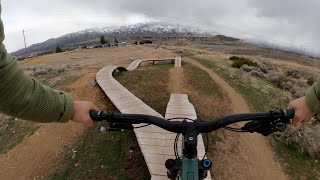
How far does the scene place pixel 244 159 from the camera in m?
9.26

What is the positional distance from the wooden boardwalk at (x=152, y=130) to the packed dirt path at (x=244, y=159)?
49.3 inches

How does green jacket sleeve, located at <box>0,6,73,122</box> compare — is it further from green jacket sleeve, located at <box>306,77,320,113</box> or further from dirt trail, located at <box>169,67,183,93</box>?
dirt trail, located at <box>169,67,183,93</box>

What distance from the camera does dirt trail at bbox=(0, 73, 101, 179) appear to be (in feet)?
29.1

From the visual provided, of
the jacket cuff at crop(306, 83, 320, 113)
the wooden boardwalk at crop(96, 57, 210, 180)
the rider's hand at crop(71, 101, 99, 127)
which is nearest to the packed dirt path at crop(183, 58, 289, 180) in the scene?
the wooden boardwalk at crop(96, 57, 210, 180)

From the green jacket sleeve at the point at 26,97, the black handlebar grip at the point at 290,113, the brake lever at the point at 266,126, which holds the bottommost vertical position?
the brake lever at the point at 266,126

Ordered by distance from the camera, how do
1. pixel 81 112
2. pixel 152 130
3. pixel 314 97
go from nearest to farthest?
pixel 314 97 < pixel 81 112 < pixel 152 130

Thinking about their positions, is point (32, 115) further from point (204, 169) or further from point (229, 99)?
point (229, 99)

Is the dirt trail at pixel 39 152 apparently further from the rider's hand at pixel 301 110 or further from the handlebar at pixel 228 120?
the rider's hand at pixel 301 110

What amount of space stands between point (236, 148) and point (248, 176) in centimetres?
135

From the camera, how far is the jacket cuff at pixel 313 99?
8.98ft

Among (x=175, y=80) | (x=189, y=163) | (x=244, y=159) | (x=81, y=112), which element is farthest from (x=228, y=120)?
(x=175, y=80)

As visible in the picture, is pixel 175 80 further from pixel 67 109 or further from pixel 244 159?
pixel 67 109

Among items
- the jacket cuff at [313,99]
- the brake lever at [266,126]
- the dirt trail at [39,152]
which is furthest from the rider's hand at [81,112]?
the dirt trail at [39,152]

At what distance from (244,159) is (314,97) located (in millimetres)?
6915
